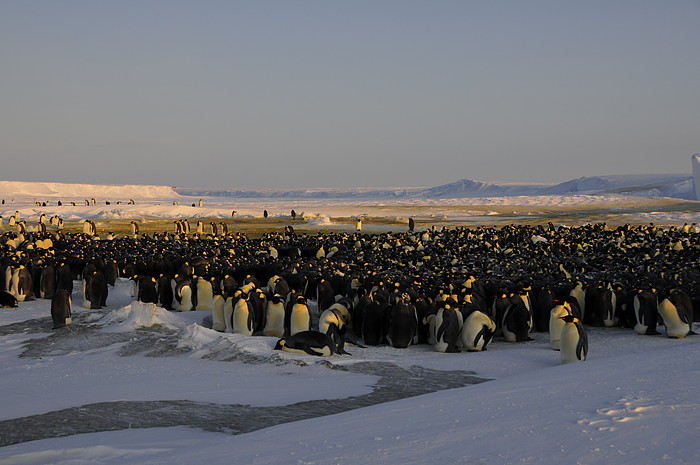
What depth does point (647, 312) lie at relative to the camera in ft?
38.2

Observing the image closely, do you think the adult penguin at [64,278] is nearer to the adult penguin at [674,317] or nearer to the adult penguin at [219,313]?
the adult penguin at [219,313]

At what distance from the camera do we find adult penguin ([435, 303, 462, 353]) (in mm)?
10773

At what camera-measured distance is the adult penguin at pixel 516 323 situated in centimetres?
1162

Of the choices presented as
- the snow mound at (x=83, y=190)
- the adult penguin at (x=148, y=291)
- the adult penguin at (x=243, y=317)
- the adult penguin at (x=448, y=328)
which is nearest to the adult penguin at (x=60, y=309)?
the adult penguin at (x=148, y=291)

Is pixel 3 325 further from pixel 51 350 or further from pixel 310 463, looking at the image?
pixel 310 463

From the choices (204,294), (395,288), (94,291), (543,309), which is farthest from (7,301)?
(543,309)

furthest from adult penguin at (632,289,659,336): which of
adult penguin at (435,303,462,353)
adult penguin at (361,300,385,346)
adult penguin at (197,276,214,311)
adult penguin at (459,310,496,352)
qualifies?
adult penguin at (197,276,214,311)

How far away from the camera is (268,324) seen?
11820mm

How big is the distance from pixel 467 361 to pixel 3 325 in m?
8.19

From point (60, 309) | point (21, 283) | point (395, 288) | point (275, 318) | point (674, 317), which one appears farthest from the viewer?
point (21, 283)

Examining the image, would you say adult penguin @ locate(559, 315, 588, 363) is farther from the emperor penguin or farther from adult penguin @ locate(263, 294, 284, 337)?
adult penguin @ locate(263, 294, 284, 337)

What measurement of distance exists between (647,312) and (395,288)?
13.8 feet

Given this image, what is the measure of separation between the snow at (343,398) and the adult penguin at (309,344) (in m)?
0.24

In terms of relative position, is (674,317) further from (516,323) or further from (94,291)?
(94,291)
